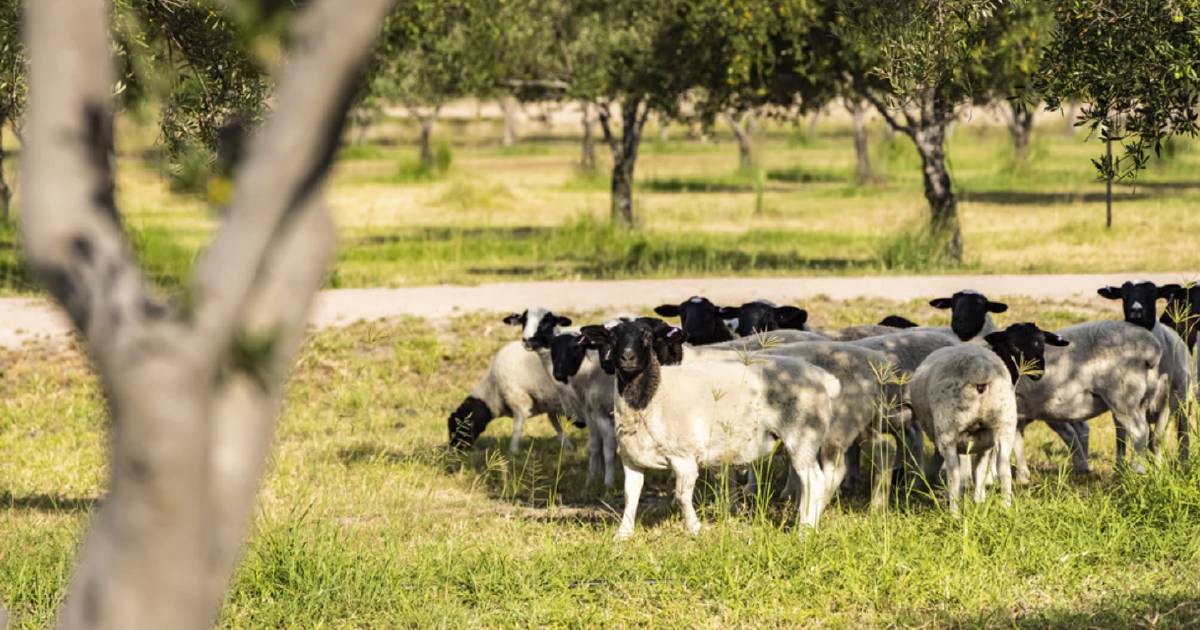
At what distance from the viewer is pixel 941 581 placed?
7.27 m

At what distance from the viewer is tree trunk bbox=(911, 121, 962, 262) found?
24.0 meters

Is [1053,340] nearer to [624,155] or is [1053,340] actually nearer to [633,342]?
[633,342]

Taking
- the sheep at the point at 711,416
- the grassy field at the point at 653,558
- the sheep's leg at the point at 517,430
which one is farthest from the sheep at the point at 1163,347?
the sheep's leg at the point at 517,430

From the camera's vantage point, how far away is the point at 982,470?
9.09 m

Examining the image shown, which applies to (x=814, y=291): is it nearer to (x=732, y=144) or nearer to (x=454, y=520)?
(x=454, y=520)

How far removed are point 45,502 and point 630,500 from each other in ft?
13.4

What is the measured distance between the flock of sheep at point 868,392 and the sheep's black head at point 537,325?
56cm

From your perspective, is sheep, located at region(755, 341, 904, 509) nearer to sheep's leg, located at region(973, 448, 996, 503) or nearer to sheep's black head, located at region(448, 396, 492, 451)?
sheep's leg, located at region(973, 448, 996, 503)

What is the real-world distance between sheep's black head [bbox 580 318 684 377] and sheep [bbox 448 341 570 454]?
9.82 ft

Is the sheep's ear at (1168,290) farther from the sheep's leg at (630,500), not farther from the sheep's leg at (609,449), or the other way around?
the sheep's leg at (630,500)

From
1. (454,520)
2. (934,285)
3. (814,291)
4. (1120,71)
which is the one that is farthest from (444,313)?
(1120,71)

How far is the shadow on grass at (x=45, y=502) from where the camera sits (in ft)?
32.6

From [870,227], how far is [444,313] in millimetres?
17187

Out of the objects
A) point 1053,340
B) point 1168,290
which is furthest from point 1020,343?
point 1168,290
